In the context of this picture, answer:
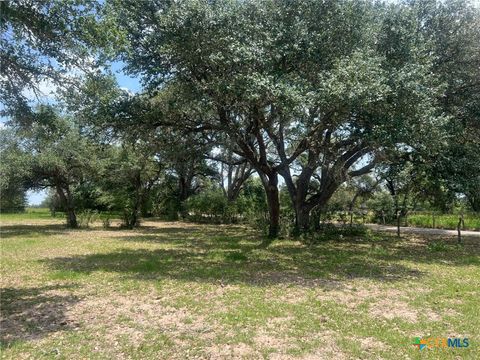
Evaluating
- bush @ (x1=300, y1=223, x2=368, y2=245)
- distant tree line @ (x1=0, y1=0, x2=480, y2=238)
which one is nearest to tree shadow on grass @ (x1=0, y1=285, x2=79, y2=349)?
distant tree line @ (x1=0, y1=0, x2=480, y2=238)

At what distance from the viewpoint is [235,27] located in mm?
10070

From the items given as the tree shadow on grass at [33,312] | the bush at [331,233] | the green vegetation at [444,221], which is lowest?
the tree shadow on grass at [33,312]

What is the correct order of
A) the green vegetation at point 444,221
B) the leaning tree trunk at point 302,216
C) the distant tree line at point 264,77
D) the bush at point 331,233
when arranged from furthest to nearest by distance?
the green vegetation at point 444,221, the leaning tree trunk at point 302,216, the bush at point 331,233, the distant tree line at point 264,77

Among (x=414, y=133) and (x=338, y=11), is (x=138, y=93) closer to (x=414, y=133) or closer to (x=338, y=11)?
(x=338, y=11)

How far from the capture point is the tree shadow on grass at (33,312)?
509 cm

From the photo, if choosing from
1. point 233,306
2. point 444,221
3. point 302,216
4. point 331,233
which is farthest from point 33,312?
point 444,221

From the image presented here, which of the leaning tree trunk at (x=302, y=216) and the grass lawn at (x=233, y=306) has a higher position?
the leaning tree trunk at (x=302, y=216)

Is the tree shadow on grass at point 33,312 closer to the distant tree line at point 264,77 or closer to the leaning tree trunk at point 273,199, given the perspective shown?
the distant tree line at point 264,77

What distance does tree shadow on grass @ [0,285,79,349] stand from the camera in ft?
16.7

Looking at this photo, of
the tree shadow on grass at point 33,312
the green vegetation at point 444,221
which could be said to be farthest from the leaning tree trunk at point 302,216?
the green vegetation at point 444,221

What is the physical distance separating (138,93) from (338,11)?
6.38m

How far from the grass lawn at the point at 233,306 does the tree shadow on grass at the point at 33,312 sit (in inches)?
0.6

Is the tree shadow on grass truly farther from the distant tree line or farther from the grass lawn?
the distant tree line

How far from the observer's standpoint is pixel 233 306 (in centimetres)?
629
